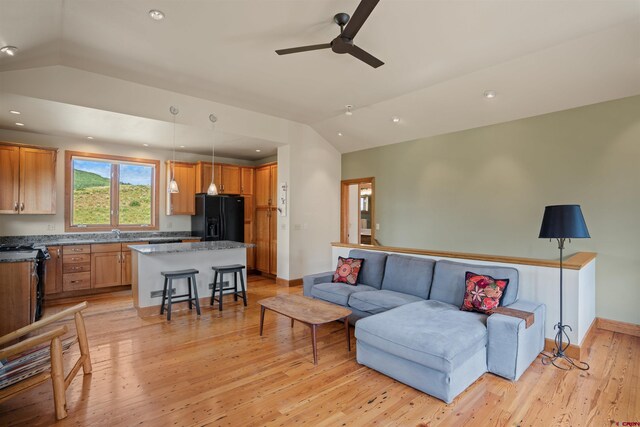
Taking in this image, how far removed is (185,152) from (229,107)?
A: 6.97ft

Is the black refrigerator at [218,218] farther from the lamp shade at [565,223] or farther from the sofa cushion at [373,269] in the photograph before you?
the lamp shade at [565,223]

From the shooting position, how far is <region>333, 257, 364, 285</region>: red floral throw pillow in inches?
168

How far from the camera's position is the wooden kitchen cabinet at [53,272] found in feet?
16.3

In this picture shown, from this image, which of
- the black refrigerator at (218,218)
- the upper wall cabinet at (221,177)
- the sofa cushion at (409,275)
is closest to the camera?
the sofa cushion at (409,275)

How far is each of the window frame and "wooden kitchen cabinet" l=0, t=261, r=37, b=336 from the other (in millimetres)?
2223

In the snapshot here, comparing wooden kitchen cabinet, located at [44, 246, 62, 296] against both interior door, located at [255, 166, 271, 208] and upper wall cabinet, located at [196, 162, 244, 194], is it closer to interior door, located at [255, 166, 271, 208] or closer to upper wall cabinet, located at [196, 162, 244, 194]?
upper wall cabinet, located at [196, 162, 244, 194]

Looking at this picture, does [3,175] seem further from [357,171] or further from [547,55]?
[547,55]

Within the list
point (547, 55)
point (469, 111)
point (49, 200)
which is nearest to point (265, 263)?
point (49, 200)

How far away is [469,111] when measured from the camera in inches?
184

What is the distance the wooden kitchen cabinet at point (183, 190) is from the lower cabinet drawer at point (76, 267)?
1679mm

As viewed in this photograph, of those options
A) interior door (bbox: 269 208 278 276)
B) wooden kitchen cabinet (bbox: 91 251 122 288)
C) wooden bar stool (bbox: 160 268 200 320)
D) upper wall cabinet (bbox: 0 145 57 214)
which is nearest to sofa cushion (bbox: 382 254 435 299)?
wooden bar stool (bbox: 160 268 200 320)

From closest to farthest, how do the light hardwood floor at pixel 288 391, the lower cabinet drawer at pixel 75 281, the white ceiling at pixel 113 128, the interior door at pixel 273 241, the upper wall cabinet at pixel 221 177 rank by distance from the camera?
1. the light hardwood floor at pixel 288 391
2. the white ceiling at pixel 113 128
3. the lower cabinet drawer at pixel 75 281
4. the upper wall cabinet at pixel 221 177
5. the interior door at pixel 273 241

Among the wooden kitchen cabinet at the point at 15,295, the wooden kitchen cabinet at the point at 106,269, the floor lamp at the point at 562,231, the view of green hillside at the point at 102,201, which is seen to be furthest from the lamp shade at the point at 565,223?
the view of green hillside at the point at 102,201

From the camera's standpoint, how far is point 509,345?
2684 millimetres
